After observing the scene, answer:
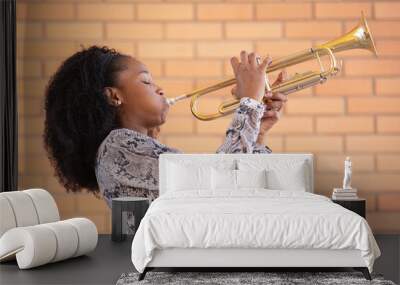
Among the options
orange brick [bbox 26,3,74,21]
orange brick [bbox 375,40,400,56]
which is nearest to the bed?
orange brick [bbox 375,40,400,56]

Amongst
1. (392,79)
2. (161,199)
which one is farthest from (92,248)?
(392,79)

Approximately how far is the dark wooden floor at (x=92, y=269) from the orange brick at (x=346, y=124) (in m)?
1.09

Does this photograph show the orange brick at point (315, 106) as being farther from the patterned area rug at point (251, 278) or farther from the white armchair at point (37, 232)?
the white armchair at point (37, 232)

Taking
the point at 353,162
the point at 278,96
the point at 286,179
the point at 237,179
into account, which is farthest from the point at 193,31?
the point at 353,162

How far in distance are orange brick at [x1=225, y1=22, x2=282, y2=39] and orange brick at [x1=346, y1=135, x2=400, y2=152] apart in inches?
43.4

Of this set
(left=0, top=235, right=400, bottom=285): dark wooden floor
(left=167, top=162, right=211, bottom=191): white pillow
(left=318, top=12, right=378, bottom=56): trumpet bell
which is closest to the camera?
(left=0, top=235, right=400, bottom=285): dark wooden floor

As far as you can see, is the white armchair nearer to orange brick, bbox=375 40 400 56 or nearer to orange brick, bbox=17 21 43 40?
orange brick, bbox=17 21 43 40

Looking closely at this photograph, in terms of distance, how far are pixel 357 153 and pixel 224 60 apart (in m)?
1.39

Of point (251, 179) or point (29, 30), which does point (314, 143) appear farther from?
point (29, 30)

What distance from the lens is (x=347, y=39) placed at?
5.98 metres

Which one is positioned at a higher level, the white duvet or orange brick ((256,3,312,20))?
orange brick ((256,3,312,20))

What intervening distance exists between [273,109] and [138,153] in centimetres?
119

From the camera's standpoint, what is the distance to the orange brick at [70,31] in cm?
628

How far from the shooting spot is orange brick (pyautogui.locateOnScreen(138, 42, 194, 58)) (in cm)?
624
